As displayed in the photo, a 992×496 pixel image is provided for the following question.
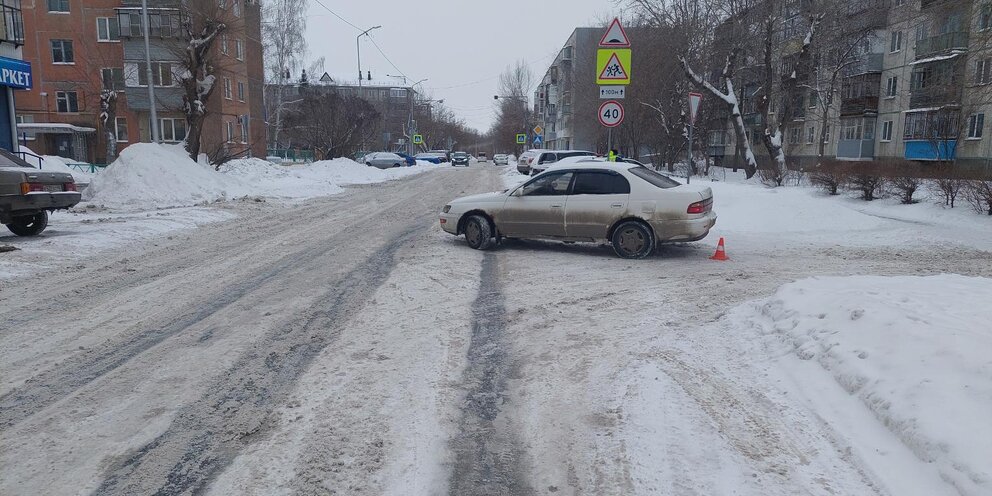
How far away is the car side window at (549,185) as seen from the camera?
411 inches

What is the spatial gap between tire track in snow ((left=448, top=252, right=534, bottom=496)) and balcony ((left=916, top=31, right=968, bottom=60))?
3462cm

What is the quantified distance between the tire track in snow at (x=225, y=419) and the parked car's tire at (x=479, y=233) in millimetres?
4338

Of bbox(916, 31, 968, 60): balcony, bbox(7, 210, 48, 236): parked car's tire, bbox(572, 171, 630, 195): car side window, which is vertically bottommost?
bbox(7, 210, 48, 236): parked car's tire

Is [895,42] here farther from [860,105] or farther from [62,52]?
[62,52]

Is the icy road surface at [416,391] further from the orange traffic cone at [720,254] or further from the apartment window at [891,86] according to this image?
the apartment window at [891,86]

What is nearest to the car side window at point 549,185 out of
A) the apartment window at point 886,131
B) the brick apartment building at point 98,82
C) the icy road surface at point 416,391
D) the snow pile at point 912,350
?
the icy road surface at point 416,391

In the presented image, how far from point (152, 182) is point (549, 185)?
42.2ft

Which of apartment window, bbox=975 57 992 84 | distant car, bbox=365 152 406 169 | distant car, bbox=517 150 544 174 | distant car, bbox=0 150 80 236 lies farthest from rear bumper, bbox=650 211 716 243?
distant car, bbox=365 152 406 169

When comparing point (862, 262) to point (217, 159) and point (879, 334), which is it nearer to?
point (879, 334)

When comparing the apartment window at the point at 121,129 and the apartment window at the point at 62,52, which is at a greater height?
the apartment window at the point at 62,52

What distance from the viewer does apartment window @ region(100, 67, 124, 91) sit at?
44656 millimetres

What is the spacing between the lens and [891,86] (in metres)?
44.2

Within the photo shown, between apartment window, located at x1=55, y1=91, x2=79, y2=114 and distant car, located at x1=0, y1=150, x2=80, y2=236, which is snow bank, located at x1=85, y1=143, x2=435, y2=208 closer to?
distant car, located at x1=0, y1=150, x2=80, y2=236

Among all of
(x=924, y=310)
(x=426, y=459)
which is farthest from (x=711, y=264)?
(x=426, y=459)
